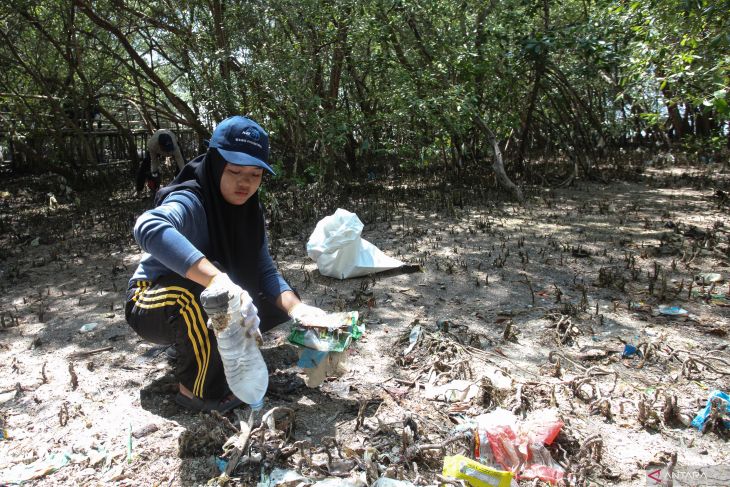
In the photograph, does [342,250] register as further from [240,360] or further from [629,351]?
[240,360]

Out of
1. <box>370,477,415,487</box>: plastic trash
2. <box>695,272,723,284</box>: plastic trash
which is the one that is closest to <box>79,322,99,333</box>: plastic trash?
<box>370,477,415,487</box>: plastic trash

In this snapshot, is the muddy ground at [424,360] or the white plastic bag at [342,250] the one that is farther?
the white plastic bag at [342,250]

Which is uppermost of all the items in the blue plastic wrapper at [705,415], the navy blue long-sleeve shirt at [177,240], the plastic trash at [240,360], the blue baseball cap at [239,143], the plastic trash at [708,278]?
the blue baseball cap at [239,143]

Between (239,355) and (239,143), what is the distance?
33.1 inches

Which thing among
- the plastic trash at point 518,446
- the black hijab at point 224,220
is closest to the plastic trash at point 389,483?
the plastic trash at point 518,446

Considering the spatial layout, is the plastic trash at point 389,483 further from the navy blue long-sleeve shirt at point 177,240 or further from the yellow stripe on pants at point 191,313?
the navy blue long-sleeve shirt at point 177,240

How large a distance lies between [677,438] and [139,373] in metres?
2.44

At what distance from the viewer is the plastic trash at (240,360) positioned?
2.10 m

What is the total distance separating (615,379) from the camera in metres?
2.65

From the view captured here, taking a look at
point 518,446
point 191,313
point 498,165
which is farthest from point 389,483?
point 498,165

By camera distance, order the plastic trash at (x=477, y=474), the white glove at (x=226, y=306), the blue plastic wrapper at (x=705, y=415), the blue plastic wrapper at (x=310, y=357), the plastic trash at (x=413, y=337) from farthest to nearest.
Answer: the plastic trash at (x=413, y=337), the blue plastic wrapper at (x=310, y=357), the blue plastic wrapper at (x=705, y=415), the white glove at (x=226, y=306), the plastic trash at (x=477, y=474)

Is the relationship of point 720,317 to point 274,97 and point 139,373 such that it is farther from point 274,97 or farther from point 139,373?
point 274,97

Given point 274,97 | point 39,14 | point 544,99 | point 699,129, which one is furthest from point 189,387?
point 699,129

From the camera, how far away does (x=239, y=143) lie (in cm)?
237
